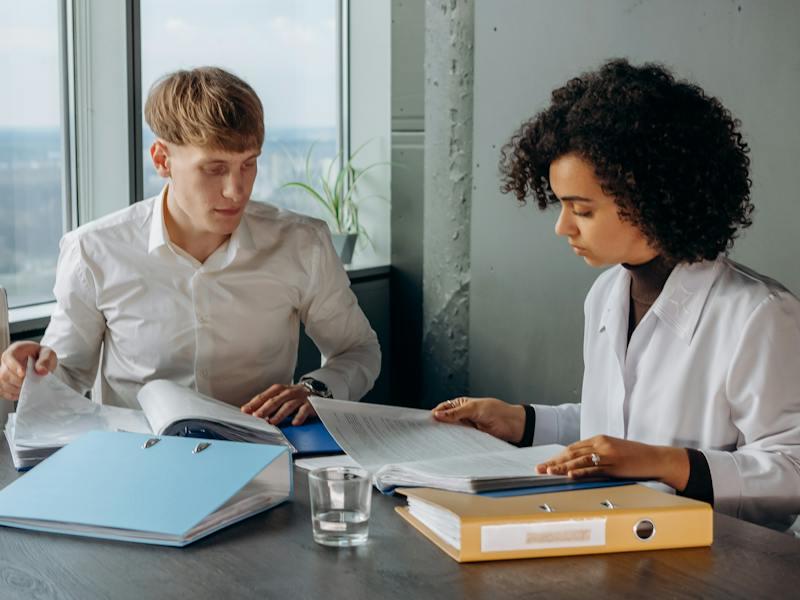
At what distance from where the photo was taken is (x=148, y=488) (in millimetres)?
1437

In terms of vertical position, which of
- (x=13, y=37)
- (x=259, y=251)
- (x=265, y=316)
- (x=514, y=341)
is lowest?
(x=514, y=341)

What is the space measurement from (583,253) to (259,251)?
2.90 ft

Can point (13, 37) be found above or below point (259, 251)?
above

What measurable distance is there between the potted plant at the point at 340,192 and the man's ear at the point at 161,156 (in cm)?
189

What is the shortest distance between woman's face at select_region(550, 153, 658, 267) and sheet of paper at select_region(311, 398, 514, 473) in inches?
15.1

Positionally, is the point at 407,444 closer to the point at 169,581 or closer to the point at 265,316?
the point at 169,581

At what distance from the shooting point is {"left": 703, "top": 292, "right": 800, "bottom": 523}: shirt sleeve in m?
1.56

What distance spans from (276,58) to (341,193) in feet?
1.99

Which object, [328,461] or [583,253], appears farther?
[583,253]

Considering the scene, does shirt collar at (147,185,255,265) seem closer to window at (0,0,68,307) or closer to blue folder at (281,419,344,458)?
blue folder at (281,419,344,458)

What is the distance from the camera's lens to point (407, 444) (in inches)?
66.3

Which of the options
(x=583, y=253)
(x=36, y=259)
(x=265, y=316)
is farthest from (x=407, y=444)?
(x=36, y=259)

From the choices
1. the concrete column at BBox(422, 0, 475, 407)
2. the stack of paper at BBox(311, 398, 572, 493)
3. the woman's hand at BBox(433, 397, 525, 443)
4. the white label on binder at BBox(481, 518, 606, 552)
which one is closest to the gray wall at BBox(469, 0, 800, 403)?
the concrete column at BBox(422, 0, 475, 407)

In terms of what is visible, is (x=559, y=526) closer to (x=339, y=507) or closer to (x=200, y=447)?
(x=339, y=507)
